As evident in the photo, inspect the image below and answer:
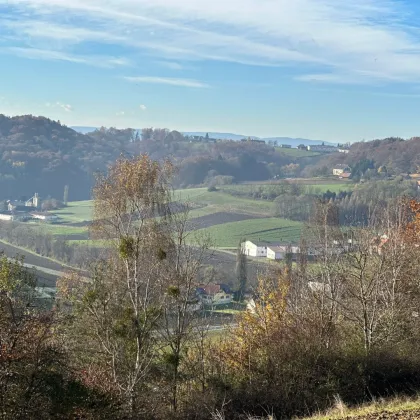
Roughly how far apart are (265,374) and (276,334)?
101 centimetres

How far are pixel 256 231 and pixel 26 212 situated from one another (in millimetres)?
36124

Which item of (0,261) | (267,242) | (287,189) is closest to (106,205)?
(0,261)

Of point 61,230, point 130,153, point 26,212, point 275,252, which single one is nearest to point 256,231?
point 275,252

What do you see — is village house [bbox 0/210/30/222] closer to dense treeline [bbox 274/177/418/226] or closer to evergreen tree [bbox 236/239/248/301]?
dense treeline [bbox 274/177/418/226]

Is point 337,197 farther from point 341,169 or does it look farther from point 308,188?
point 341,169

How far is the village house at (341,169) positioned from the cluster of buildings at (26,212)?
2077 inches

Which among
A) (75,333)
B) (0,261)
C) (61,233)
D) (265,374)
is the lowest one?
(61,233)

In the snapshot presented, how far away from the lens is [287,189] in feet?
281

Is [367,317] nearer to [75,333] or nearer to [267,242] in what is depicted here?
[75,333]

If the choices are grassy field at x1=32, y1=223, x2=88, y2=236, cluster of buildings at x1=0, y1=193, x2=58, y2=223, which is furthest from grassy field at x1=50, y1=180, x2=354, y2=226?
grassy field at x1=32, y1=223, x2=88, y2=236

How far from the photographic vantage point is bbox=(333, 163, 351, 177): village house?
10753 cm

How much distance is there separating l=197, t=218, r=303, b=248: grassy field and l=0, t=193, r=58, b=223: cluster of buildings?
2464cm

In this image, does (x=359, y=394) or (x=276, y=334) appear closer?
(x=359, y=394)

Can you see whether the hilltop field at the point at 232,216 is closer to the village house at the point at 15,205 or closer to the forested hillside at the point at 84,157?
the village house at the point at 15,205
